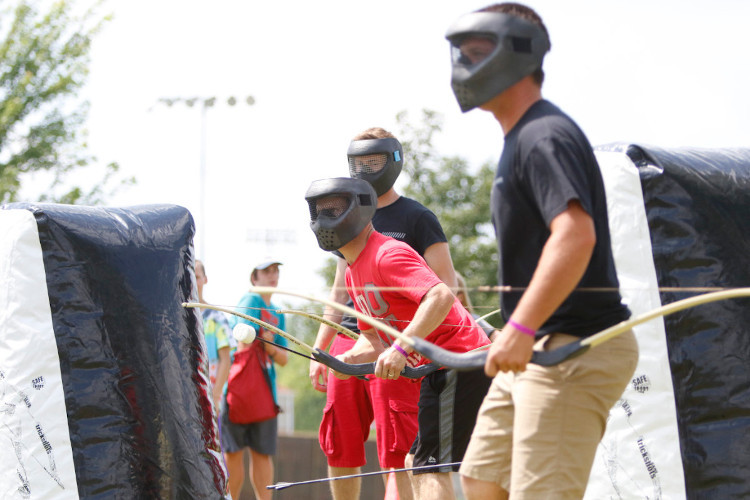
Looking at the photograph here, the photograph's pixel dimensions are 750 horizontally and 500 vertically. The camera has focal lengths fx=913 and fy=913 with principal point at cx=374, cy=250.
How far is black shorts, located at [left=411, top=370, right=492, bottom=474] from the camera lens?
4.02 meters

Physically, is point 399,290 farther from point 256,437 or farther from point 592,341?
point 256,437

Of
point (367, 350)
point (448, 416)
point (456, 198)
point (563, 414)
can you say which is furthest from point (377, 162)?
point (456, 198)

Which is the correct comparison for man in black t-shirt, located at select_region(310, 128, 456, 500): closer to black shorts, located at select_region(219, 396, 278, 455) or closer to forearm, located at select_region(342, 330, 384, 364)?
forearm, located at select_region(342, 330, 384, 364)

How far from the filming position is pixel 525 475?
8.61 feet

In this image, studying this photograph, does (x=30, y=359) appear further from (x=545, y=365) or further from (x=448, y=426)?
(x=545, y=365)

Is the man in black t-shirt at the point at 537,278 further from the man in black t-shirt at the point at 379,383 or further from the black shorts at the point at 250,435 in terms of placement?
the black shorts at the point at 250,435

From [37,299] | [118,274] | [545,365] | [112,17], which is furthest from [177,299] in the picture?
[112,17]

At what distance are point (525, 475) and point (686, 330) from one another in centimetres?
220

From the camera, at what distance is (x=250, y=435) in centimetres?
687

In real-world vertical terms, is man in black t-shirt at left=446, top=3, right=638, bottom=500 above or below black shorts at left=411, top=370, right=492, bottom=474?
above

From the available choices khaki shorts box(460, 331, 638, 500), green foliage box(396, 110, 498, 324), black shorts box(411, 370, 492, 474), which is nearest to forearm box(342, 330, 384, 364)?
black shorts box(411, 370, 492, 474)

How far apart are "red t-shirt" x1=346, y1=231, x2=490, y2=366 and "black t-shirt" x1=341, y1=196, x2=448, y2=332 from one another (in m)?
0.48

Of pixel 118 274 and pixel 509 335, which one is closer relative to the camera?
pixel 509 335

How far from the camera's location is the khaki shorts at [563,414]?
8.59ft
